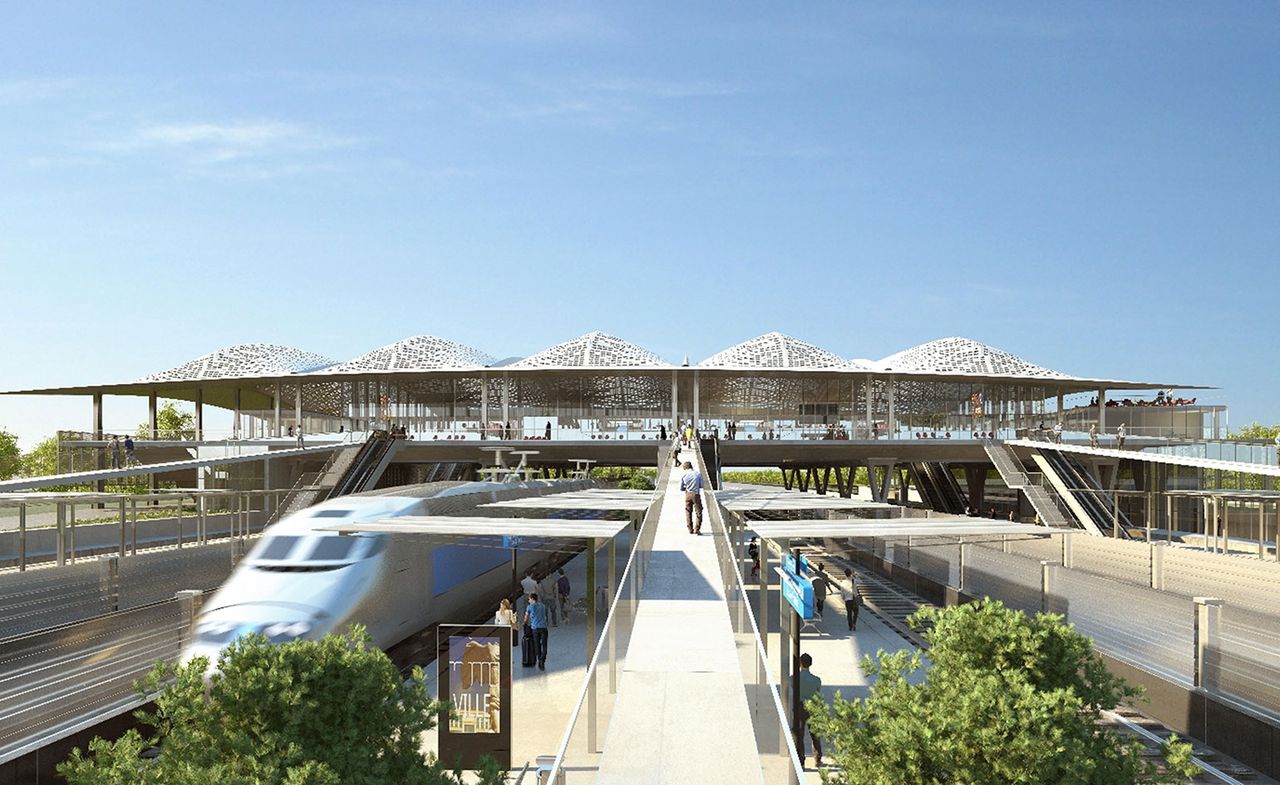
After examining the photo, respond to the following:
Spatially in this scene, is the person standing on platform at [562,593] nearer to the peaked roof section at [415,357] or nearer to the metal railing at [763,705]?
the metal railing at [763,705]

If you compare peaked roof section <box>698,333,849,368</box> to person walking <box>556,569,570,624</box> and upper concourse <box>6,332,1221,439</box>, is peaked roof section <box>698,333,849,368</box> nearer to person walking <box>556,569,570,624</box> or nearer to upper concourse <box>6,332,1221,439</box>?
upper concourse <box>6,332,1221,439</box>

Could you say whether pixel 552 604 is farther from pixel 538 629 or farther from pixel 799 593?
pixel 799 593

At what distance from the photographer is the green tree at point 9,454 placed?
79.6 meters

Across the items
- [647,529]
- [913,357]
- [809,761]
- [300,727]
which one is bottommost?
[809,761]

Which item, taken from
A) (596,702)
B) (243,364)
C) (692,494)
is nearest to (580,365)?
(243,364)

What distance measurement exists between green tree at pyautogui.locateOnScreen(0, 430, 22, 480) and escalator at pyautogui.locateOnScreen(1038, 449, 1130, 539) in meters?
78.2

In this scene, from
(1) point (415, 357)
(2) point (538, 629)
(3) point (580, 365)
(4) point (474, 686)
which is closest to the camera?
(4) point (474, 686)

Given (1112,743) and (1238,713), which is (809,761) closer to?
(1112,743)

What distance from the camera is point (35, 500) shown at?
18.2 meters

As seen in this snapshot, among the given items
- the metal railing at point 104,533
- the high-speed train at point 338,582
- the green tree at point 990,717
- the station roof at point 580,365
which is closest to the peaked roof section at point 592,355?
the station roof at point 580,365

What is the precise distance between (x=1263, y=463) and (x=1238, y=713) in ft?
67.0

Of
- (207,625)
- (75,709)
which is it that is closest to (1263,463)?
(207,625)

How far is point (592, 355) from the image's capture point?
59.2 m

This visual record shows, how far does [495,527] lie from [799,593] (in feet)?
16.8
